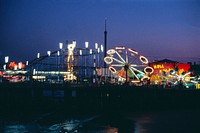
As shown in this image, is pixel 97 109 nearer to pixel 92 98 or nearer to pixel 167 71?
pixel 92 98

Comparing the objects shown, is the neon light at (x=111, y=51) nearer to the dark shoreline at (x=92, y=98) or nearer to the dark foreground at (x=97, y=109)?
the dark shoreline at (x=92, y=98)

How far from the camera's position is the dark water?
Result: 43.3 metres

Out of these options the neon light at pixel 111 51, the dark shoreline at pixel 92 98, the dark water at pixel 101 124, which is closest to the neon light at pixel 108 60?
the neon light at pixel 111 51

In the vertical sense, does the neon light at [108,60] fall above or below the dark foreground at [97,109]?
above

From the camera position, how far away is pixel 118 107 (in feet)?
238

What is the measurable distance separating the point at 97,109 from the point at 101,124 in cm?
1995

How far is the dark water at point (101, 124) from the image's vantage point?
142 feet

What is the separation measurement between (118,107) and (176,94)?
1839 cm

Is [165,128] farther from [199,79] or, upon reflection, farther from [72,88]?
[199,79]

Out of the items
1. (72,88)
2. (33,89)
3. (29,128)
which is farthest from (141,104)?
(29,128)

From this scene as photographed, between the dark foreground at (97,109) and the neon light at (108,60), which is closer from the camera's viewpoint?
the dark foreground at (97,109)

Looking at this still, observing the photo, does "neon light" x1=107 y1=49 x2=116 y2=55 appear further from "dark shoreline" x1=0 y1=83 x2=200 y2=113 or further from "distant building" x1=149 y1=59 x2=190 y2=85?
"distant building" x1=149 y1=59 x2=190 y2=85

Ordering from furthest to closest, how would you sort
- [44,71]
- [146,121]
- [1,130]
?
[44,71]
[146,121]
[1,130]

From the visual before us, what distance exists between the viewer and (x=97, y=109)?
6844 cm
